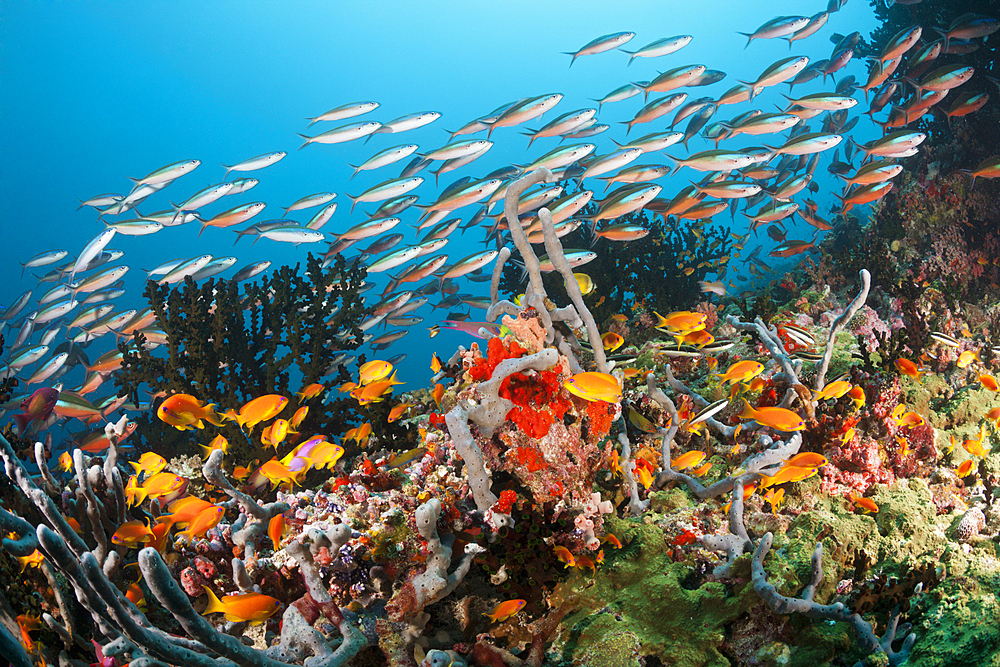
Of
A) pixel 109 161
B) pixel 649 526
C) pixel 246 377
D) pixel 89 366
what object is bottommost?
pixel 649 526

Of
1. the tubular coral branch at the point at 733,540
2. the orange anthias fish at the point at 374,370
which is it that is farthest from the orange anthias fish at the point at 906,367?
the orange anthias fish at the point at 374,370

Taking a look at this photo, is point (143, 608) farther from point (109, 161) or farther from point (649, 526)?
point (109, 161)

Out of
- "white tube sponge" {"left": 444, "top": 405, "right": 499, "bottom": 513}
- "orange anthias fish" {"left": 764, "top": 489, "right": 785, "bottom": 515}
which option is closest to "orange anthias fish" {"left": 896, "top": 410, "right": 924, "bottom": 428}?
"orange anthias fish" {"left": 764, "top": 489, "right": 785, "bottom": 515}

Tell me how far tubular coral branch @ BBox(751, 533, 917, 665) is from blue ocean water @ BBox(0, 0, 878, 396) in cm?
5371

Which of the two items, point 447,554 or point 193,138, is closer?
point 447,554

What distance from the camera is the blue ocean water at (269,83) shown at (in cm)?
6284

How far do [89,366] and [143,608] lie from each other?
612 centimetres

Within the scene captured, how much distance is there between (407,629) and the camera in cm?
275

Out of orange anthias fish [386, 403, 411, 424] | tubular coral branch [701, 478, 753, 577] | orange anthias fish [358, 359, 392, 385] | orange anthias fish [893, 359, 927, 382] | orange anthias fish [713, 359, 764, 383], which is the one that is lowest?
orange anthias fish [893, 359, 927, 382]

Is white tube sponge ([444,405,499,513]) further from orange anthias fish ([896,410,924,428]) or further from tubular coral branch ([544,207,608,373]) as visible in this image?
orange anthias fish ([896,410,924,428])

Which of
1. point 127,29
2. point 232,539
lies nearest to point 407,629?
point 232,539

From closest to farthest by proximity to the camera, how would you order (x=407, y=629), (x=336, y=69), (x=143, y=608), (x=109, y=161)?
(x=407, y=629), (x=143, y=608), (x=109, y=161), (x=336, y=69)

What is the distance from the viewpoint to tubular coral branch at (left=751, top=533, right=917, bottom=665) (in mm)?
2555

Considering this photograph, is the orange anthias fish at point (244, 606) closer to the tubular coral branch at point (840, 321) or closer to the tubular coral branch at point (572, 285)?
the tubular coral branch at point (572, 285)
